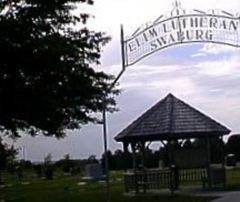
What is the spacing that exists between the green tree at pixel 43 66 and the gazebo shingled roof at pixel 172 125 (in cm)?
438

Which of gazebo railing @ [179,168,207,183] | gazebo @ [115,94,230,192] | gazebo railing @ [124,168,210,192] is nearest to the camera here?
gazebo railing @ [124,168,210,192]

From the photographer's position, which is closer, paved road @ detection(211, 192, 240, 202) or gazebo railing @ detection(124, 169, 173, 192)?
paved road @ detection(211, 192, 240, 202)

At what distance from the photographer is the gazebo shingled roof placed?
33.4m

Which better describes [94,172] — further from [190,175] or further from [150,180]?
[150,180]

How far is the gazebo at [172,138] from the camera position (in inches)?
1309

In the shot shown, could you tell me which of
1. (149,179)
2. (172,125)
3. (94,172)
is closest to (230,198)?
(149,179)

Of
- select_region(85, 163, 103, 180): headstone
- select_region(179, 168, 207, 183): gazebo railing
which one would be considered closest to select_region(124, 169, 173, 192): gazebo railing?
select_region(179, 168, 207, 183): gazebo railing

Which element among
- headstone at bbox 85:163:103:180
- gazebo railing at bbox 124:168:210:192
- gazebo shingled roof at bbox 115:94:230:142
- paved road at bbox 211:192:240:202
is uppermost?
gazebo shingled roof at bbox 115:94:230:142

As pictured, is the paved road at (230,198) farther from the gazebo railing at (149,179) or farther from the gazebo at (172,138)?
the gazebo railing at (149,179)

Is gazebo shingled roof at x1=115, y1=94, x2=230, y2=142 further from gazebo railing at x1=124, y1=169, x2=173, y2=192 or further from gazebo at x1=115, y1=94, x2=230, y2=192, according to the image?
gazebo railing at x1=124, y1=169, x2=173, y2=192

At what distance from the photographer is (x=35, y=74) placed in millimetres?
25656

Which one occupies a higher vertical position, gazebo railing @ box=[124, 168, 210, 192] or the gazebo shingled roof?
the gazebo shingled roof

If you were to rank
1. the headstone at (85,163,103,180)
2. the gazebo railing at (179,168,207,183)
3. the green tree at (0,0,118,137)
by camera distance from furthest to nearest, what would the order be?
1. the headstone at (85,163,103,180)
2. the gazebo railing at (179,168,207,183)
3. the green tree at (0,0,118,137)

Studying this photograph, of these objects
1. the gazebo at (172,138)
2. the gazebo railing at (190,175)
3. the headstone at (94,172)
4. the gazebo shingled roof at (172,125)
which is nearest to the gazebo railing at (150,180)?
the gazebo at (172,138)
